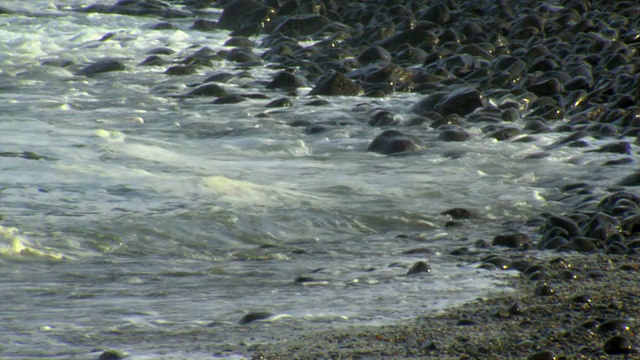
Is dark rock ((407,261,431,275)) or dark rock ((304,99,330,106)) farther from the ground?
dark rock ((407,261,431,275))

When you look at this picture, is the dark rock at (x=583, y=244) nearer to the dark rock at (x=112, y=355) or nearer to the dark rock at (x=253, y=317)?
the dark rock at (x=253, y=317)

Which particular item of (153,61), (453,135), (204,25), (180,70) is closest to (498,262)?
(453,135)

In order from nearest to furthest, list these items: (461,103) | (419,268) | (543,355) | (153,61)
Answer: (543,355)
(419,268)
(461,103)
(153,61)

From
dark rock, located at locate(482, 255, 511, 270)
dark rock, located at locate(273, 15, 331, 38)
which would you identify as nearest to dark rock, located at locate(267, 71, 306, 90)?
dark rock, located at locate(273, 15, 331, 38)

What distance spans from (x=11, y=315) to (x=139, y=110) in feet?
13.7

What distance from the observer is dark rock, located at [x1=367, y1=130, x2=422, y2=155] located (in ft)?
18.9

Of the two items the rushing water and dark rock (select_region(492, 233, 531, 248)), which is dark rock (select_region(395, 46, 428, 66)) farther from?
dark rock (select_region(492, 233, 531, 248))

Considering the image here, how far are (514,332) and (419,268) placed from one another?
0.94 m

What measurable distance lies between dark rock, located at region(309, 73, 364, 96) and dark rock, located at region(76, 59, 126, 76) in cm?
201

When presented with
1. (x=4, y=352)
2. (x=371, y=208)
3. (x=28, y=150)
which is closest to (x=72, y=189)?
(x=28, y=150)

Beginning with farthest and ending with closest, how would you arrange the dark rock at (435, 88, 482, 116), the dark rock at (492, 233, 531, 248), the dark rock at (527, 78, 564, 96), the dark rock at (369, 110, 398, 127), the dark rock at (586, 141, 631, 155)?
the dark rock at (527, 78, 564, 96) < the dark rock at (435, 88, 482, 116) < the dark rock at (369, 110, 398, 127) < the dark rock at (586, 141, 631, 155) < the dark rock at (492, 233, 531, 248)

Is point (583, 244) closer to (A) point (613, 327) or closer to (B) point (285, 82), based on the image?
(A) point (613, 327)

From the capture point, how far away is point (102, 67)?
862 cm

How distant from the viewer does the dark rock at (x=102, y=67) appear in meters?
8.56
